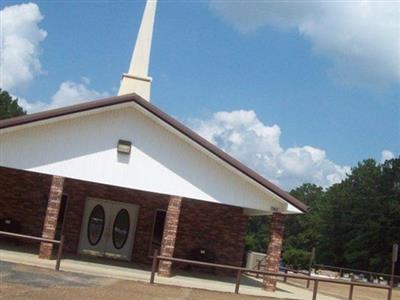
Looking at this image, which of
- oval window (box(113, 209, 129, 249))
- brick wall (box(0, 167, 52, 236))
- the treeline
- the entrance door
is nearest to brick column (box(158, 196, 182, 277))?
the entrance door

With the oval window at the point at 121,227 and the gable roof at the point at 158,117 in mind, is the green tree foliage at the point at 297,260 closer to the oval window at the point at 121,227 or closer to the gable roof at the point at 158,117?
the oval window at the point at 121,227

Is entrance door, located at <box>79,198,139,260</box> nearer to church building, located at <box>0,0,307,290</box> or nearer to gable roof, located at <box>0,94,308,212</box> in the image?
church building, located at <box>0,0,307,290</box>

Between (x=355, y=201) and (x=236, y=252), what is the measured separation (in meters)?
55.0

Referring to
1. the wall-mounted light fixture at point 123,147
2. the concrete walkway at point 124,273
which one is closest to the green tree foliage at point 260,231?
the concrete walkway at point 124,273

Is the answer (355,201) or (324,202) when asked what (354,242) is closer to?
(355,201)

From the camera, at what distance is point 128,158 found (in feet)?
62.1

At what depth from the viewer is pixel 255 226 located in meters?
115

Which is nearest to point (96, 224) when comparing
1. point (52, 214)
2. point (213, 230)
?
point (213, 230)

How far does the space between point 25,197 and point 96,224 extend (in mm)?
2873

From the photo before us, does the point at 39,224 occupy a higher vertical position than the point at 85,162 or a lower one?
lower

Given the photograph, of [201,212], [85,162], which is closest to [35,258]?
[85,162]

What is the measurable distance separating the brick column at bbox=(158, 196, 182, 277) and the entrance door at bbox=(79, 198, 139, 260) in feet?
15.3

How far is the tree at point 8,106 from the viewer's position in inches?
3220

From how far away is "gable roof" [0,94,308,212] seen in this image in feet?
58.9
